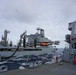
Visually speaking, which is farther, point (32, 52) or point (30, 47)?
point (30, 47)

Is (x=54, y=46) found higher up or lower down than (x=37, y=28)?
lower down

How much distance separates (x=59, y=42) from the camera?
296 feet

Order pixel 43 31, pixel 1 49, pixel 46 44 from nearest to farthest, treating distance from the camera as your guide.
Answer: pixel 1 49 → pixel 46 44 → pixel 43 31

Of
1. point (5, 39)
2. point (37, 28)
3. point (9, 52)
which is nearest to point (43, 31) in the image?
point (37, 28)

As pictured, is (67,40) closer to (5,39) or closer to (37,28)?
(5,39)

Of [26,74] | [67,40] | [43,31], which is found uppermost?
[43,31]

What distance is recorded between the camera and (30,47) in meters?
79.8

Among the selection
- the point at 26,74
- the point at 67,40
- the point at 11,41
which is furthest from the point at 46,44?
the point at 26,74

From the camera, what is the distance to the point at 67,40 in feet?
129

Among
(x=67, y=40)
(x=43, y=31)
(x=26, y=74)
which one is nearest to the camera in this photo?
(x=26, y=74)

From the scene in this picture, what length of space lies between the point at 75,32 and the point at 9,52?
40.1 metres

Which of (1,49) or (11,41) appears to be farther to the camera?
(11,41)

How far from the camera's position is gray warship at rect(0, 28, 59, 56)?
6656cm

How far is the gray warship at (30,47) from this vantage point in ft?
218
